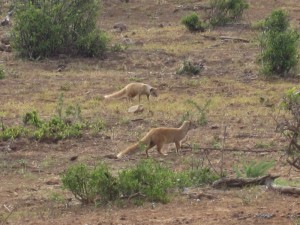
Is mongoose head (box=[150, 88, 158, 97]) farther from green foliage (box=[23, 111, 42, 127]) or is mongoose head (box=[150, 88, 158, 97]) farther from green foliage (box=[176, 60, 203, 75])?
green foliage (box=[23, 111, 42, 127])

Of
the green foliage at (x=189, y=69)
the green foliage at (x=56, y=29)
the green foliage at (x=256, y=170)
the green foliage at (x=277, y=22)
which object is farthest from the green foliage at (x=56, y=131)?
the green foliage at (x=277, y=22)

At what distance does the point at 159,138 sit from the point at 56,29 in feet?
32.6

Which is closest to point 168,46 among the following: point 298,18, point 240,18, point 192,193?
point 240,18

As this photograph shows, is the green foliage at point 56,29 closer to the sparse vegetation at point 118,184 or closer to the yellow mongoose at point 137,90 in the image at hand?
the yellow mongoose at point 137,90

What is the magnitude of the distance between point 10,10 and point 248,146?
60.3 ft

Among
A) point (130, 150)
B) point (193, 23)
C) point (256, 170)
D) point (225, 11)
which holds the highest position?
point (256, 170)

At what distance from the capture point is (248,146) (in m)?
10.8

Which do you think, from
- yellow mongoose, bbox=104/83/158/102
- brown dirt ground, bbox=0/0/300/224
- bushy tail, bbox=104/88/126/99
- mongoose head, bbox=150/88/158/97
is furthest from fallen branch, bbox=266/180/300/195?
bushy tail, bbox=104/88/126/99

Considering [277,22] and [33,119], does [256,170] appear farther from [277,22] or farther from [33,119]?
[277,22]

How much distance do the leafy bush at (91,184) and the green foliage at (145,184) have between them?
111 mm

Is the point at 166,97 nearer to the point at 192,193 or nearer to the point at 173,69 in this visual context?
the point at 173,69

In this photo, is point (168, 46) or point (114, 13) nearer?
point (168, 46)

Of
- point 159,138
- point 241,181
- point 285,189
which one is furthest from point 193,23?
point 285,189

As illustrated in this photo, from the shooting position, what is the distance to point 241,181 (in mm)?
8086
